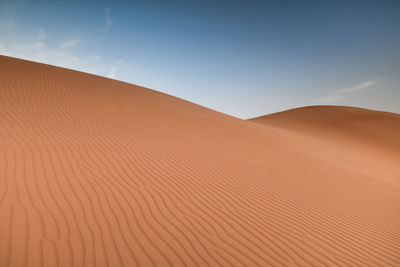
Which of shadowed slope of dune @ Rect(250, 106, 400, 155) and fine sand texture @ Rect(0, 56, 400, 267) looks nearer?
fine sand texture @ Rect(0, 56, 400, 267)

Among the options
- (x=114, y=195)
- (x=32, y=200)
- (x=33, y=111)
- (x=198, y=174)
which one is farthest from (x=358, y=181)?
(x=33, y=111)

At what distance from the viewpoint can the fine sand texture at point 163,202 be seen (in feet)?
8.50

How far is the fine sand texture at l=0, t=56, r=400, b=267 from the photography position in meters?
2.59

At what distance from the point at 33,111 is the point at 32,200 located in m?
4.88

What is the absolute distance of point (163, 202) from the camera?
3604 mm

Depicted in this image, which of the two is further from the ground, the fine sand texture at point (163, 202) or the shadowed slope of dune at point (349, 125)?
the shadowed slope of dune at point (349, 125)

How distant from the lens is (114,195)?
3.53m

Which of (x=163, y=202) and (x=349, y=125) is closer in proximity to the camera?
(x=163, y=202)

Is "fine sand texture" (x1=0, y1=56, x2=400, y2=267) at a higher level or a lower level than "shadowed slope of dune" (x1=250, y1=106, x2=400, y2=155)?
lower

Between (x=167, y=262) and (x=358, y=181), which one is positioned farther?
(x=358, y=181)

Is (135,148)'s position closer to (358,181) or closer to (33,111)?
(33,111)

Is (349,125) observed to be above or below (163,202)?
above

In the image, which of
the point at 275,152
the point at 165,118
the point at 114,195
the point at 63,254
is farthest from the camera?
the point at 165,118

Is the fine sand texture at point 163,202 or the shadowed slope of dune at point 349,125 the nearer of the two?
the fine sand texture at point 163,202
